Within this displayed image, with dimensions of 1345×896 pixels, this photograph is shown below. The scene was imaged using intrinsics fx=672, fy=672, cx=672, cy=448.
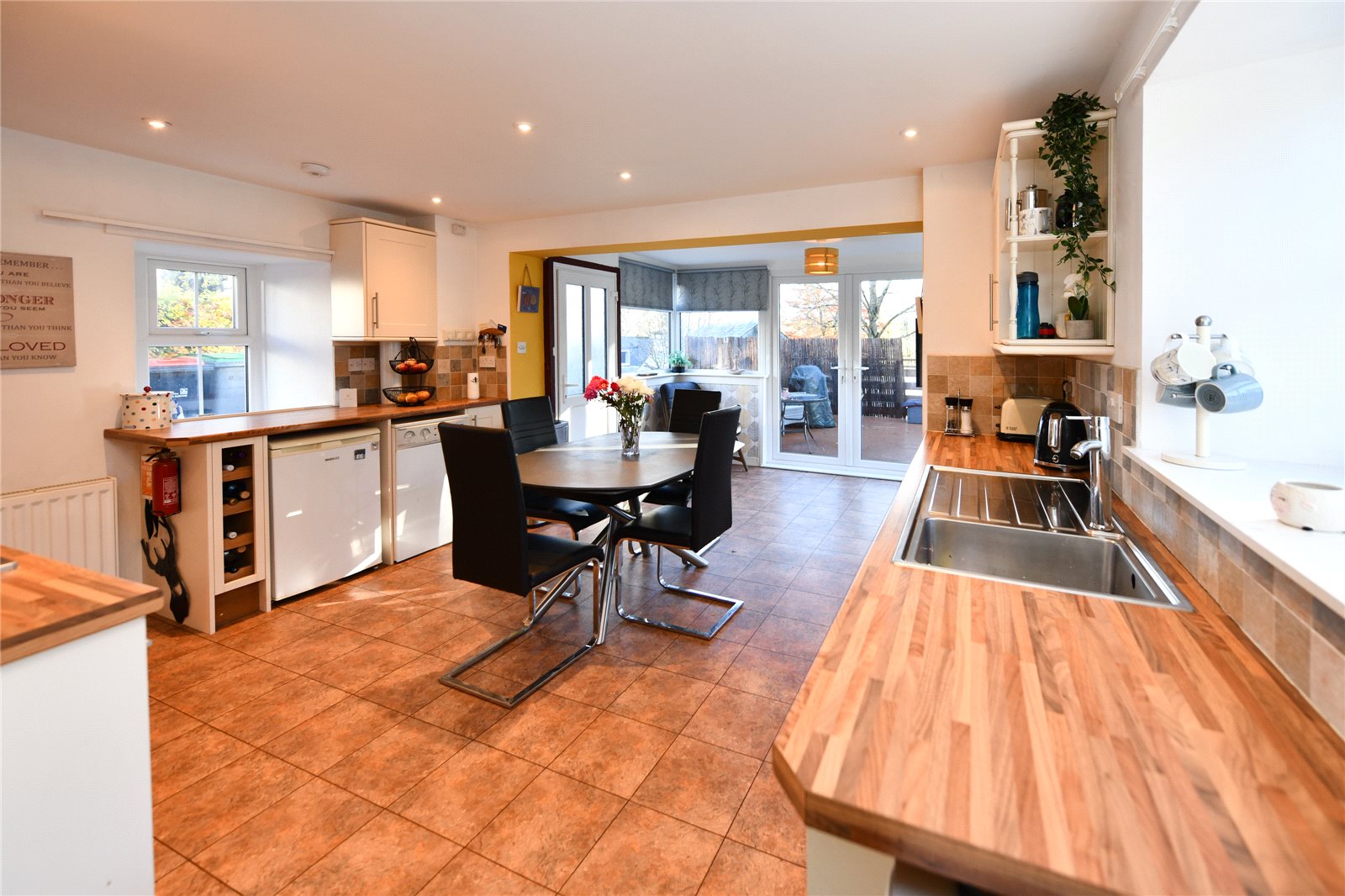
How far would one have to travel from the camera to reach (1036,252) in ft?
9.32

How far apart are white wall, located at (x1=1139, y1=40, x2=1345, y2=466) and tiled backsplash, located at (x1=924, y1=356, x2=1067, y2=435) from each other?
175cm

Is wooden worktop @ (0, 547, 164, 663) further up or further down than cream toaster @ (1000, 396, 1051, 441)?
further down

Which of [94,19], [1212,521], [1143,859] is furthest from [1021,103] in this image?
[94,19]

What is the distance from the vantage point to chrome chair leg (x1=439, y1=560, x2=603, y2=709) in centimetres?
254

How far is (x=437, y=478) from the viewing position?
4344mm

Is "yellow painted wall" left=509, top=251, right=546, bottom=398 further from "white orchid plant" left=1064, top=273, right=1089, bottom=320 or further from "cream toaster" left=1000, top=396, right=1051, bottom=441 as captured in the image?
"white orchid plant" left=1064, top=273, right=1089, bottom=320

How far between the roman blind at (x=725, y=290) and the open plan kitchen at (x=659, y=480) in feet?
8.94

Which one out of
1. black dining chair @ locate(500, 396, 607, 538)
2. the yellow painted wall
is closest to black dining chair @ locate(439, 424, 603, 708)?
black dining chair @ locate(500, 396, 607, 538)

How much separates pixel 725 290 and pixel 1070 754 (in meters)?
7.00

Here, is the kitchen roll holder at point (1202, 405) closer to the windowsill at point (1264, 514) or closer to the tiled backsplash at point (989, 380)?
the windowsill at point (1264, 514)

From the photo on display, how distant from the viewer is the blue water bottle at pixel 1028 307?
105 inches

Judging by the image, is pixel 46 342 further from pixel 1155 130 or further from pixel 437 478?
pixel 1155 130

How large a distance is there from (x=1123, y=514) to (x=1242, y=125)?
104 centimetres

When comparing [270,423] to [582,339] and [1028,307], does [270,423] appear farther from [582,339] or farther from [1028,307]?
[1028,307]
